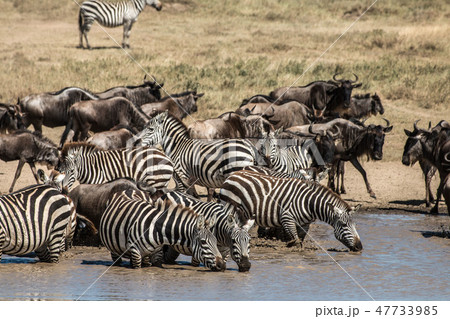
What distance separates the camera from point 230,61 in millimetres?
28109

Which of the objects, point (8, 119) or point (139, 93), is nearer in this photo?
point (8, 119)

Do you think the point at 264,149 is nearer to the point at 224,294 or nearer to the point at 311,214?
the point at 311,214

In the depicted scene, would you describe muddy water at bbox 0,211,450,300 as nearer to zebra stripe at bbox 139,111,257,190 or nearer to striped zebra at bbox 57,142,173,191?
striped zebra at bbox 57,142,173,191

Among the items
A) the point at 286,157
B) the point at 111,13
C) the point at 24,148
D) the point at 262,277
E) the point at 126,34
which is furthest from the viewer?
the point at 111,13

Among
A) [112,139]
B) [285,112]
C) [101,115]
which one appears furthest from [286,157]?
[101,115]

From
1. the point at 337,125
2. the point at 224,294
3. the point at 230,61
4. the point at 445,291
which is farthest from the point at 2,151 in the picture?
the point at 230,61

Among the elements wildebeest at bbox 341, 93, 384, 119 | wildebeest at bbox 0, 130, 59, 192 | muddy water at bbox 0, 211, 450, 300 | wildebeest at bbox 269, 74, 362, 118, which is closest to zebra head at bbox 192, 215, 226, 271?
Answer: muddy water at bbox 0, 211, 450, 300

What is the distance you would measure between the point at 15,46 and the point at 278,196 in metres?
20.0

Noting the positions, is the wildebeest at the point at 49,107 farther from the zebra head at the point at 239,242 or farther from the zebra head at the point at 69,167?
the zebra head at the point at 239,242

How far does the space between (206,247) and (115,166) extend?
11.7ft

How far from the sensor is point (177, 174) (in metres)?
13.5

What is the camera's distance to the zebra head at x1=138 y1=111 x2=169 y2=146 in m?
13.6

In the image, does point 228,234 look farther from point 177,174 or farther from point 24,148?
point 24,148
